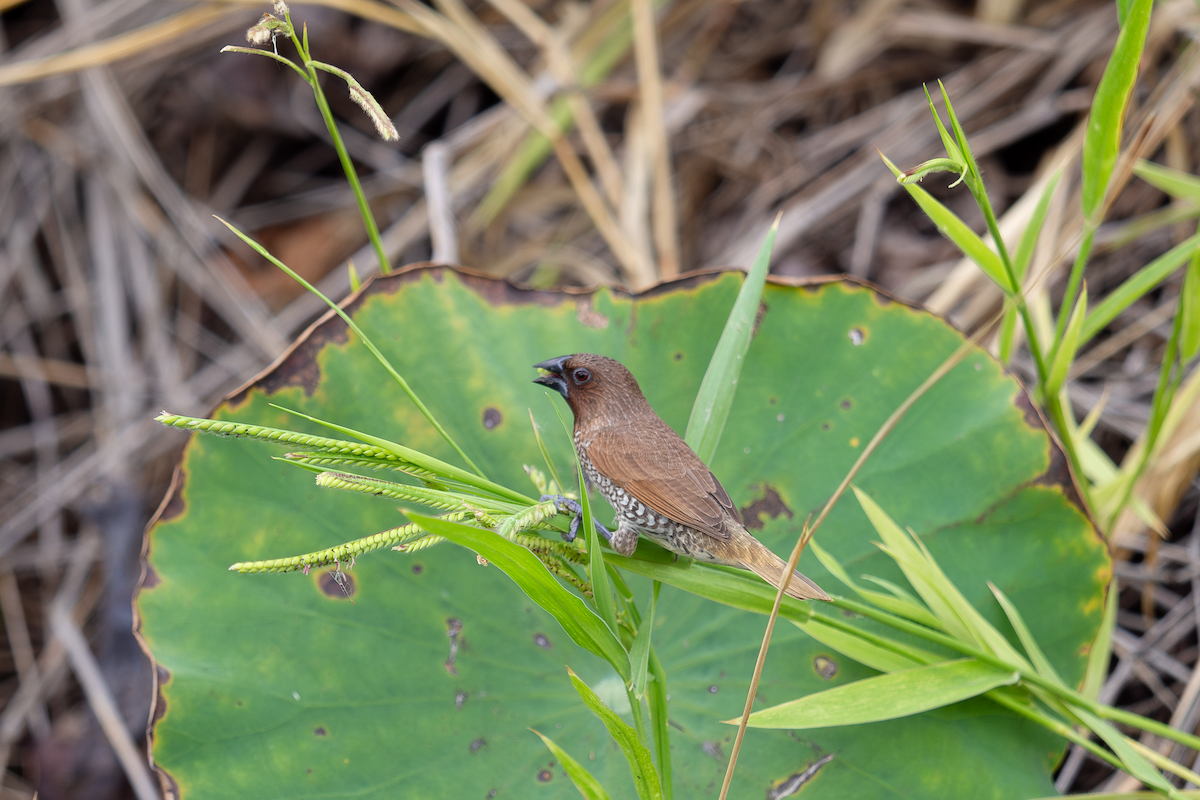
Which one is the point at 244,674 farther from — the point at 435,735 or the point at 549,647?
the point at 549,647

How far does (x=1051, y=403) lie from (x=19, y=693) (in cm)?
350

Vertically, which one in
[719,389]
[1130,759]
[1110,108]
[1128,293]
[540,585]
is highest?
[1110,108]

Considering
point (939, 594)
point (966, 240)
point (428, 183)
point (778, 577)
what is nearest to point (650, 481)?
point (778, 577)

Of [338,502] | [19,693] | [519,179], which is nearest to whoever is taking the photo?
[338,502]

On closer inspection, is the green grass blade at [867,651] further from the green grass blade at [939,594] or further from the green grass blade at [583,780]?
the green grass blade at [583,780]

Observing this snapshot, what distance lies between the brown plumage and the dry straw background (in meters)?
1.42

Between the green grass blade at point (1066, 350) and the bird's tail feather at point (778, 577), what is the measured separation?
0.84 metres

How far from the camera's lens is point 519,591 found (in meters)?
1.82

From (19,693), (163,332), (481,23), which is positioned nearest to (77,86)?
(163,332)

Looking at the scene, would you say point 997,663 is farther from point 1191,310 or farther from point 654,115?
point 654,115

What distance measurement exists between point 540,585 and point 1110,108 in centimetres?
137

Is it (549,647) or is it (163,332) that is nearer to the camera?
(549,647)

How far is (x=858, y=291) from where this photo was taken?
6.21 feet

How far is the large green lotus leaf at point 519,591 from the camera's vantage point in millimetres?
1632
